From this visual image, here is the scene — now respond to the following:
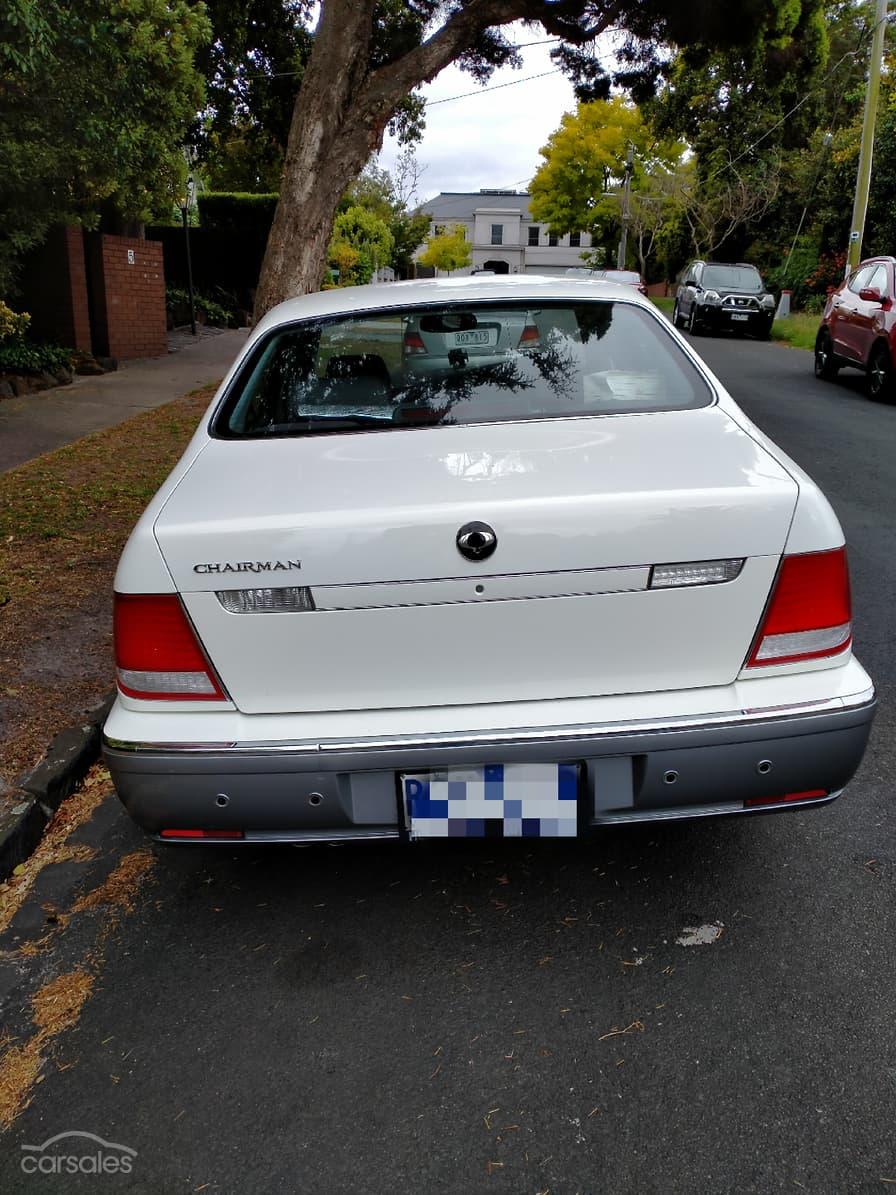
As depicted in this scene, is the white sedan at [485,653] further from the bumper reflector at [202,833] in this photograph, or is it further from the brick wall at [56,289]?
the brick wall at [56,289]

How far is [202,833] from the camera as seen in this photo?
2590mm

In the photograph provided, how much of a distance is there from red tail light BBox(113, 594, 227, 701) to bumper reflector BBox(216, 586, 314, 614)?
12 centimetres

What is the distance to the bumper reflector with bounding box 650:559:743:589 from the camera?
7.91ft

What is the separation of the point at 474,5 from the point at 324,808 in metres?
12.7

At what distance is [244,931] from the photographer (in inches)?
112

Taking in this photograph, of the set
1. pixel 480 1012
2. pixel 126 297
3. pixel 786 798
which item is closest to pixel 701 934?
pixel 786 798

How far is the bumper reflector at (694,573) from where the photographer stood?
2.41m

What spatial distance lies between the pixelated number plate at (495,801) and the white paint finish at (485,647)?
0.18 meters

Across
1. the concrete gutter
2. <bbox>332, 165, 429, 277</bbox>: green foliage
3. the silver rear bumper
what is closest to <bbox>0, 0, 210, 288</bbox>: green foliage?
the concrete gutter

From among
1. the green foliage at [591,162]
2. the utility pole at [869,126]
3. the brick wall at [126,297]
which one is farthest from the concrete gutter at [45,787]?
the green foliage at [591,162]

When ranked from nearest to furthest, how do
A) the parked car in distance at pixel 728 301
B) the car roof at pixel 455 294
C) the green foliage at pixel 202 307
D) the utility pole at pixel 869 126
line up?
the car roof at pixel 455 294 → the utility pole at pixel 869 126 → the green foliage at pixel 202 307 → the parked car in distance at pixel 728 301

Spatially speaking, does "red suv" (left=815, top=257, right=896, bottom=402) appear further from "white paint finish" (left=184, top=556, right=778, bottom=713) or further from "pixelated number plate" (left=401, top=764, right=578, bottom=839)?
"pixelated number plate" (left=401, top=764, right=578, bottom=839)

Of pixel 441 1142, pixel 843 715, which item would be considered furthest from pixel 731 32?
pixel 441 1142

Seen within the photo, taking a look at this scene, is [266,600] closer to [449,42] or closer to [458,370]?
[458,370]
